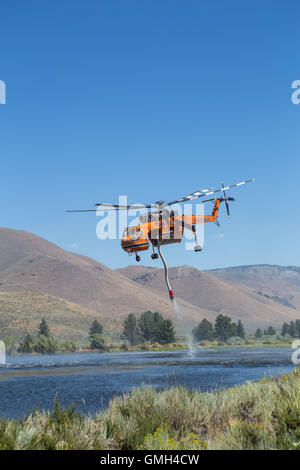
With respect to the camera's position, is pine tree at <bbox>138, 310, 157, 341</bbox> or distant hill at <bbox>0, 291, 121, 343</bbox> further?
distant hill at <bbox>0, 291, 121, 343</bbox>

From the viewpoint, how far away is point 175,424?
15.8 metres

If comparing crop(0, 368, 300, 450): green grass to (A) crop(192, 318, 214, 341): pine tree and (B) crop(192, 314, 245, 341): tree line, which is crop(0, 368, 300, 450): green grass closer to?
(B) crop(192, 314, 245, 341): tree line

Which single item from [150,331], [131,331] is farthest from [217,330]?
[131,331]

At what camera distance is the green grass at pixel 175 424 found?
11.7 m

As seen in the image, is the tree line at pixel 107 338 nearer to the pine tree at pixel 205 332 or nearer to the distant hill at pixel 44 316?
the distant hill at pixel 44 316

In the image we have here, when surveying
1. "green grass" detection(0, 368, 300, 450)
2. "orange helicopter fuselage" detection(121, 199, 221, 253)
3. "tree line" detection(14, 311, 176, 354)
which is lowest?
"tree line" detection(14, 311, 176, 354)

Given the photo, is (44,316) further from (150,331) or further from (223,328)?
(223,328)

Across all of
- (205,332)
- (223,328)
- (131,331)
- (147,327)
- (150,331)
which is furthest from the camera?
(205,332)

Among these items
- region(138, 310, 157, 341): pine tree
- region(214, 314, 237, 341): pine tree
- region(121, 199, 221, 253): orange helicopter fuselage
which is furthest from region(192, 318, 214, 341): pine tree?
region(121, 199, 221, 253): orange helicopter fuselage

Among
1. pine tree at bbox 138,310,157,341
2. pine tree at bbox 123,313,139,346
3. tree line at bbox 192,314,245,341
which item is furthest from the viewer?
tree line at bbox 192,314,245,341

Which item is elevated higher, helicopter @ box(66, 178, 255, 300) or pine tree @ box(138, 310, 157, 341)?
helicopter @ box(66, 178, 255, 300)

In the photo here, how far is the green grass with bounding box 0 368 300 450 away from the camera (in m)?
11.7

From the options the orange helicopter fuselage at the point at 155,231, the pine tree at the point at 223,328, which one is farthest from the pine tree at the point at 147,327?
the orange helicopter fuselage at the point at 155,231
